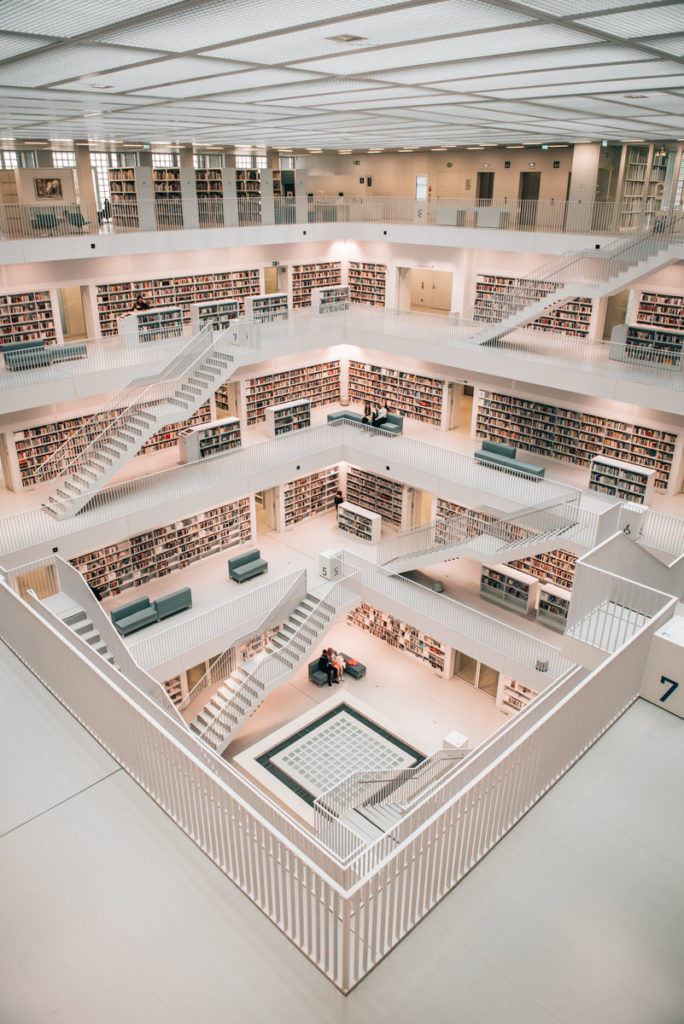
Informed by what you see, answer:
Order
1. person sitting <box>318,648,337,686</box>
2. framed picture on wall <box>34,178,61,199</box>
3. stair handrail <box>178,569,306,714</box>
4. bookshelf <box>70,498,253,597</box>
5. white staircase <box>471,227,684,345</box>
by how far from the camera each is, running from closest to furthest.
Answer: white staircase <box>471,227,684,345</box>
stair handrail <box>178,569,306,714</box>
bookshelf <box>70,498,253,597</box>
person sitting <box>318,648,337,686</box>
framed picture on wall <box>34,178,61,199</box>

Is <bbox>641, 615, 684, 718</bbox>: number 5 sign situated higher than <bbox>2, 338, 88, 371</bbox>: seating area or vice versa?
<bbox>2, 338, 88, 371</bbox>: seating area

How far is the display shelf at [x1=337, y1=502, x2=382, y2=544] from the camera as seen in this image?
57.3ft

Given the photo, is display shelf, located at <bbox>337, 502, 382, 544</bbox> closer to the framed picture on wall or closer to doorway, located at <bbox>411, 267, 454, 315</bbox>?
doorway, located at <bbox>411, 267, 454, 315</bbox>

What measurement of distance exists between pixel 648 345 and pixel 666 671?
32.9ft

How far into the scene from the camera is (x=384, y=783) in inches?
448

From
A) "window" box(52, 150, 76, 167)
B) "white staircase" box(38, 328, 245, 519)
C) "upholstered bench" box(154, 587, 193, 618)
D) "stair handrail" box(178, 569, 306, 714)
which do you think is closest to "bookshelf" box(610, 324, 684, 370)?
"stair handrail" box(178, 569, 306, 714)

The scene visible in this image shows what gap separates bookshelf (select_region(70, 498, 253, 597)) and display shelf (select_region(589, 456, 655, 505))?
815 cm

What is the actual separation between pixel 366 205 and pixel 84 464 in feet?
35.6

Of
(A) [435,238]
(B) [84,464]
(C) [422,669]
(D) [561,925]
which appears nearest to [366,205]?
(A) [435,238]

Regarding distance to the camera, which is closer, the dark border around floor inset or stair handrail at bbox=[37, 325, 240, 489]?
the dark border around floor inset

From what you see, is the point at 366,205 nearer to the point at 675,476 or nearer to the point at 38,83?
the point at 675,476

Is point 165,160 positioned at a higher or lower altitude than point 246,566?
higher

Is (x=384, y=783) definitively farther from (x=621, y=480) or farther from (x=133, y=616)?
(x=621, y=480)

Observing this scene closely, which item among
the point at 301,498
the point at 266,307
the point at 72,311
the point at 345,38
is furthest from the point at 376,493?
the point at 345,38
